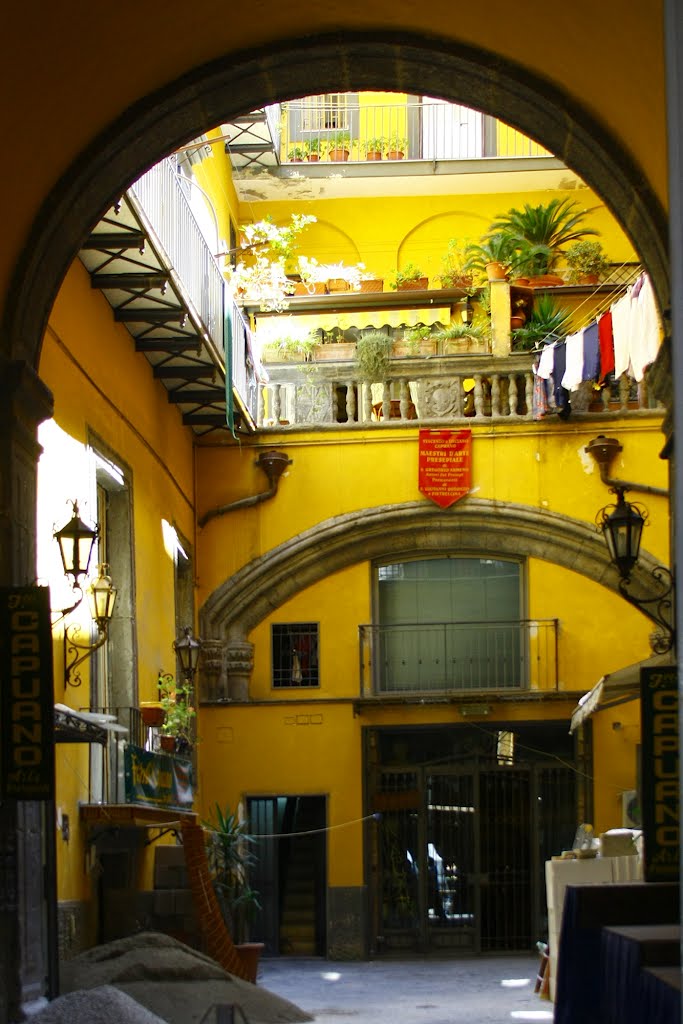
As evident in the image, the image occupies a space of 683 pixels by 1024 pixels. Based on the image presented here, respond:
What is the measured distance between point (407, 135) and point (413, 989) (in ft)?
44.4

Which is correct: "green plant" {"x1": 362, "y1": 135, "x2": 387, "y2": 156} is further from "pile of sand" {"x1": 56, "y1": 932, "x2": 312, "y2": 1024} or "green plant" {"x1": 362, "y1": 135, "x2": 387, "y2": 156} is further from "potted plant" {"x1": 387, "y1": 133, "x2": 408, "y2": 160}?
"pile of sand" {"x1": 56, "y1": 932, "x2": 312, "y2": 1024}

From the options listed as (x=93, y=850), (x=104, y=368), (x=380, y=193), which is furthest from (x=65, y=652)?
(x=380, y=193)

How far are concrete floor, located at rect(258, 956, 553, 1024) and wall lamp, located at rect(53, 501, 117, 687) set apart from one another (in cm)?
360

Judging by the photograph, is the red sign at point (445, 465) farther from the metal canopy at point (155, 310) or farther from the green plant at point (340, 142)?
the green plant at point (340, 142)

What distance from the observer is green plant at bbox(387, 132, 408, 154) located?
24688 mm

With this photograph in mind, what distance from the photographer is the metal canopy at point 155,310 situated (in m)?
13.0

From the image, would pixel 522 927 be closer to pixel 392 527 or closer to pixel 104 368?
pixel 392 527

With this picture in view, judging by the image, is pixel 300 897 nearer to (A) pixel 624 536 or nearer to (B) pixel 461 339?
(B) pixel 461 339

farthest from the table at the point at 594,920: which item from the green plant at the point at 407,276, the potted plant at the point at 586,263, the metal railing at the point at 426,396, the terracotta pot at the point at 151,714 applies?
the green plant at the point at 407,276

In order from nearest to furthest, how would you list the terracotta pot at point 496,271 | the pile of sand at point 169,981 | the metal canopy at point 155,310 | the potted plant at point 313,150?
1. the pile of sand at point 169,981
2. the metal canopy at point 155,310
3. the terracotta pot at point 496,271
4. the potted plant at point 313,150

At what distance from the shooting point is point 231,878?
16297 mm

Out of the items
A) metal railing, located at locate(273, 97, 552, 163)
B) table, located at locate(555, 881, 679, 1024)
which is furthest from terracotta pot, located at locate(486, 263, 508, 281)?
table, located at locate(555, 881, 679, 1024)

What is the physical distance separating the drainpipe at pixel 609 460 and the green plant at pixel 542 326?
1.44 m

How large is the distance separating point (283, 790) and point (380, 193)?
9859 millimetres
